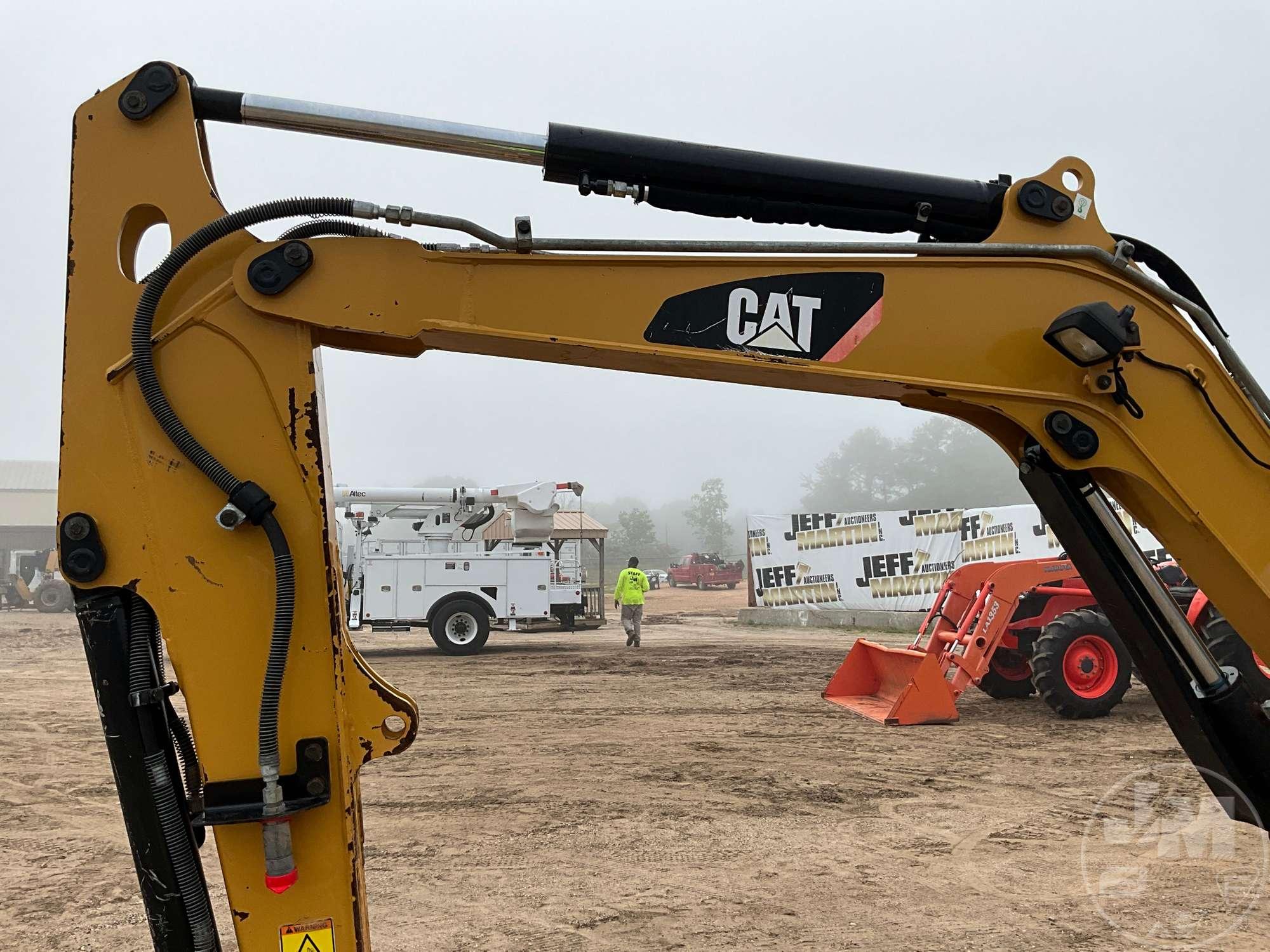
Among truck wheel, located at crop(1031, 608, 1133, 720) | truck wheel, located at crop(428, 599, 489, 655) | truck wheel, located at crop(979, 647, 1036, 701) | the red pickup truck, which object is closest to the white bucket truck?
truck wheel, located at crop(428, 599, 489, 655)

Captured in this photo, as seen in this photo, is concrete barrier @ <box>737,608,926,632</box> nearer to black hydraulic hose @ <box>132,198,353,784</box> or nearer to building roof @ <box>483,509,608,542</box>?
building roof @ <box>483,509,608,542</box>

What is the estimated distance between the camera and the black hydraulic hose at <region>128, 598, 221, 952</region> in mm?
2135

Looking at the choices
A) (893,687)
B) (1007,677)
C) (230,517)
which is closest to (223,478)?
(230,517)

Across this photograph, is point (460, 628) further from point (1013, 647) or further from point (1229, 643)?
point (1229, 643)

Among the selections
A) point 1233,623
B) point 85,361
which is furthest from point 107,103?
point 1233,623

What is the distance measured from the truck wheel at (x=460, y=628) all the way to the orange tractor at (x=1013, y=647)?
7714 millimetres

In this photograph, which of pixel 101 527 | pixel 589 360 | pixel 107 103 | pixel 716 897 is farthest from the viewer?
pixel 716 897

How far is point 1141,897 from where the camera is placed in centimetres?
469

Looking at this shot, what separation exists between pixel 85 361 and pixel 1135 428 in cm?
268

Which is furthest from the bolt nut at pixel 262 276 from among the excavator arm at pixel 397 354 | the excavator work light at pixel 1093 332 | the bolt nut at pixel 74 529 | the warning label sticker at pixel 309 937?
the excavator work light at pixel 1093 332

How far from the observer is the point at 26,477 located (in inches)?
2494

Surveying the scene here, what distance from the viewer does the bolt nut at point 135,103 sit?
2.26 metres

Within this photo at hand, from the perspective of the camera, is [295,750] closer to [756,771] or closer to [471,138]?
[471,138]

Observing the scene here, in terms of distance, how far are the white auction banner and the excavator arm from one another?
18.9 meters
